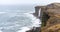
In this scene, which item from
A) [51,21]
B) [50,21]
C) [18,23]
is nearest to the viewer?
[51,21]

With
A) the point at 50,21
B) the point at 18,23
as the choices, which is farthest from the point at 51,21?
the point at 18,23

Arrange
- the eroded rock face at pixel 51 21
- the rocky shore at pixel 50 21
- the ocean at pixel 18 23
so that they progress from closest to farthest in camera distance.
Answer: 1. the eroded rock face at pixel 51 21
2. the rocky shore at pixel 50 21
3. the ocean at pixel 18 23

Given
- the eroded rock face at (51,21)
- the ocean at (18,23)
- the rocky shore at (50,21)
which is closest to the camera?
the eroded rock face at (51,21)

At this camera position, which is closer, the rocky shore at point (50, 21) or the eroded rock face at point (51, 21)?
the eroded rock face at point (51, 21)

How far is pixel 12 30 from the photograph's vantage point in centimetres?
4469

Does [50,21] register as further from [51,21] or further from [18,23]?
[18,23]

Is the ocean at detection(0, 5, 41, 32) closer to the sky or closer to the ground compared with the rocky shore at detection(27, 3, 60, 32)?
closer to the ground

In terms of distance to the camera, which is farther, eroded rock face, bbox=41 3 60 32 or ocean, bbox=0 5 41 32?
ocean, bbox=0 5 41 32

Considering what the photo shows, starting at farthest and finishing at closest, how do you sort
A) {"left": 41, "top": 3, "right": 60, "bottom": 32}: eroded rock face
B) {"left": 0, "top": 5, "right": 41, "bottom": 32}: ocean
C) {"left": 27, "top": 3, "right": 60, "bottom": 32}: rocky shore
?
{"left": 0, "top": 5, "right": 41, "bottom": 32}: ocean → {"left": 27, "top": 3, "right": 60, "bottom": 32}: rocky shore → {"left": 41, "top": 3, "right": 60, "bottom": 32}: eroded rock face

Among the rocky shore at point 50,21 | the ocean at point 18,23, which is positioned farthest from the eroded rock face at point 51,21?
the ocean at point 18,23

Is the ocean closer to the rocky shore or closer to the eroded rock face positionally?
the rocky shore

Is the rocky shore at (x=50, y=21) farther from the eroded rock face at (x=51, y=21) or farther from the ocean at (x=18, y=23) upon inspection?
the ocean at (x=18, y=23)

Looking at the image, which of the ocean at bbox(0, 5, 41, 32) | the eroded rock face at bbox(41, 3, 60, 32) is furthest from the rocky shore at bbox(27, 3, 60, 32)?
the ocean at bbox(0, 5, 41, 32)

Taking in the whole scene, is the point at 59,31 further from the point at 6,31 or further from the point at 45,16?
the point at 6,31
